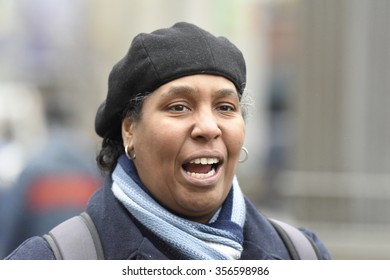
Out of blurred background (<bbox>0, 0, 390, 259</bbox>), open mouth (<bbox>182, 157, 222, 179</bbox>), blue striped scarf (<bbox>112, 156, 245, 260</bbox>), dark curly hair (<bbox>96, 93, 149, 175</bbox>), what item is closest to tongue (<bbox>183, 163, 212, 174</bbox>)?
open mouth (<bbox>182, 157, 222, 179</bbox>)

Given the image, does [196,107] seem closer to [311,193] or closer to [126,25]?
[126,25]

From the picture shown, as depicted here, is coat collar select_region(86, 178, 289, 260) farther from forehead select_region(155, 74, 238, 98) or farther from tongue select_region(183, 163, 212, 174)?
forehead select_region(155, 74, 238, 98)

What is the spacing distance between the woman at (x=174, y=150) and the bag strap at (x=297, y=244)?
173 millimetres

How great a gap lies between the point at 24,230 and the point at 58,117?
0.82m

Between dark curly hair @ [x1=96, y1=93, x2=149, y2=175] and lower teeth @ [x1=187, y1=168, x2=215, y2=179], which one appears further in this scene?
dark curly hair @ [x1=96, y1=93, x2=149, y2=175]

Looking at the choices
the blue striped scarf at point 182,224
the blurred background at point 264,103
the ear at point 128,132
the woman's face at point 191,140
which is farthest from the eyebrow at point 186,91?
the blurred background at point 264,103

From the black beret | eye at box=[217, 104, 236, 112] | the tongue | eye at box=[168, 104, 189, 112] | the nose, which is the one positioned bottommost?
the tongue

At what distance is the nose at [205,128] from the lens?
7.40ft

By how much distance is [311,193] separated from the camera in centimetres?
659

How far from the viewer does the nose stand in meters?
2.26

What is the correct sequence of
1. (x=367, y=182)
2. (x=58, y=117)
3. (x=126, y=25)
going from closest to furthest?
(x=58, y=117)
(x=126, y=25)
(x=367, y=182)

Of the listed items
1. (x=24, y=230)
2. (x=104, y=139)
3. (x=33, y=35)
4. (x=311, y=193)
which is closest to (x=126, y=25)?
(x=33, y=35)

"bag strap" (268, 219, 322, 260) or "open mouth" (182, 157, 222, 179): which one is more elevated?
"open mouth" (182, 157, 222, 179)

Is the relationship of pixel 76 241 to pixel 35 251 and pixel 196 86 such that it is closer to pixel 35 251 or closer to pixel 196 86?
pixel 35 251
